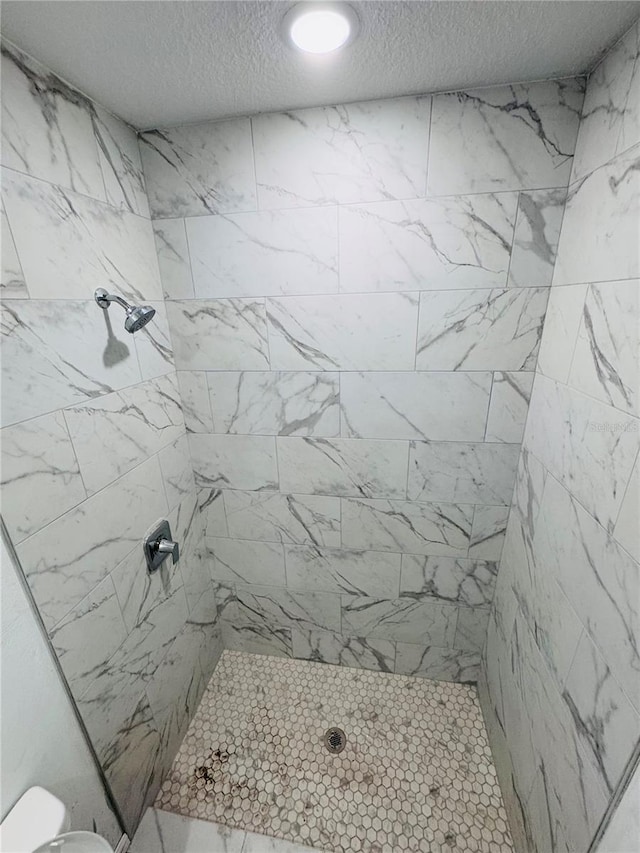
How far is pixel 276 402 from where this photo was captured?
1295mm

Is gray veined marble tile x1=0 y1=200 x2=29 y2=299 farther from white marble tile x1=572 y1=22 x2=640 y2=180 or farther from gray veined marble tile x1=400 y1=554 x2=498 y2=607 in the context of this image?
gray veined marble tile x1=400 y1=554 x2=498 y2=607

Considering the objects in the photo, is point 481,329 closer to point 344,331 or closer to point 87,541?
point 344,331

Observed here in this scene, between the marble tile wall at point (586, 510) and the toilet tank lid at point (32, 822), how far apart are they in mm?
1168

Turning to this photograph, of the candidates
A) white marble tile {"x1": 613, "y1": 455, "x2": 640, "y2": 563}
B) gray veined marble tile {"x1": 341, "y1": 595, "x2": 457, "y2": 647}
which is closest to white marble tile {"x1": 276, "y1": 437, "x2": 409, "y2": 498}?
gray veined marble tile {"x1": 341, "y1": 595, "x2": 457, "y2": 647}

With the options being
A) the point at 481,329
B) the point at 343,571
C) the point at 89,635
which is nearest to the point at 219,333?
the point at 481,329

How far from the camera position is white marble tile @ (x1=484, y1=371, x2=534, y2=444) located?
1.14 m

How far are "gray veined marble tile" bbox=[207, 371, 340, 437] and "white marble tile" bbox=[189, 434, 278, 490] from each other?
0.06m

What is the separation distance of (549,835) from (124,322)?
1867 millimetres

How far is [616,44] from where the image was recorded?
2.51ft

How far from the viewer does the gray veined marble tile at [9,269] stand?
723mm

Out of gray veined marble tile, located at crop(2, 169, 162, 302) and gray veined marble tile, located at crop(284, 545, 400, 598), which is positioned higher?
gray veined marble tile, located at crop(2, 169, 162, 302)

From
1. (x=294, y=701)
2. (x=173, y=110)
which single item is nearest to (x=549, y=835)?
(x=294, y=701)

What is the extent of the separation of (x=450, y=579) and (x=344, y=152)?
159 cm

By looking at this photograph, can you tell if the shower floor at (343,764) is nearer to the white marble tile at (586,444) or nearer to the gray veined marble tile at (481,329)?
the white marble tile at (586,444)
